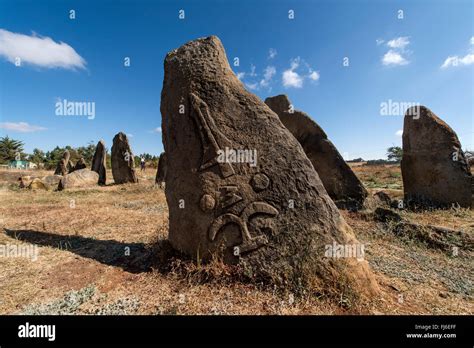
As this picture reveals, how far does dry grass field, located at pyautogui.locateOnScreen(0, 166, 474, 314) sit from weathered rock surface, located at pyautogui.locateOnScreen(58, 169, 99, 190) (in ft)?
24.9

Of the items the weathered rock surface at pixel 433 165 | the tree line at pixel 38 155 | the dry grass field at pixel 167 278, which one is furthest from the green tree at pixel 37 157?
the weathered rock surface at pixel 433 165

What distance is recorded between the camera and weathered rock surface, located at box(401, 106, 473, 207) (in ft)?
25.2

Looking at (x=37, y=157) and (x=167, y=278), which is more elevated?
(x=37, y=157)

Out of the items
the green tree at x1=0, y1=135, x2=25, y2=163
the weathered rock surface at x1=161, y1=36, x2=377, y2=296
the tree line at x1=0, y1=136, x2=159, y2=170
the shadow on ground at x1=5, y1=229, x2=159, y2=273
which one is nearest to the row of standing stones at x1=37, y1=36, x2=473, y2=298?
the weathered rock surface at x1=161, y1=36, x2=377, y2=296

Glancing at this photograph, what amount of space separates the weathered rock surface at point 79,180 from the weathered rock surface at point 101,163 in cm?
31

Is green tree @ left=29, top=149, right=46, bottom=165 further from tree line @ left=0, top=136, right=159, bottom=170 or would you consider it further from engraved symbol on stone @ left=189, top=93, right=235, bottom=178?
engraved symbol on stone @ left=189, top=93, right=235, bottom=178

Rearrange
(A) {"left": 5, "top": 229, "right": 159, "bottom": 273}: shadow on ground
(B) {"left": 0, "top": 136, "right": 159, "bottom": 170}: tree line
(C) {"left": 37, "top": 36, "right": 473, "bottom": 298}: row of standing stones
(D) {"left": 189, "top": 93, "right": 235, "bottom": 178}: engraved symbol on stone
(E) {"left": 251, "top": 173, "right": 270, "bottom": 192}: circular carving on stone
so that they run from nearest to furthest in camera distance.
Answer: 1. (C) {"left": 37, "top": 36, "right": 473, "bottom": 298}: row of standing stones
2. (E) {"left": 251, "top": 173, "right": 270, "bottom": 192}: circular carving on stone
3. (D) {"left": 189, "top": 93, "right": 235, "bottom": 178}: engraved symbol on stone
4. (A) {"left": 5, "top": 229, "right": 159, "bottom": 273}: shadow on ground
5. (B) {"left": 0, "top": 136, "right": 159, "bottom": 170}: tree line

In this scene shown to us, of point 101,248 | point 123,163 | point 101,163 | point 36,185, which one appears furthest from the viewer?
point 101,163

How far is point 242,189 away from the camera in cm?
360

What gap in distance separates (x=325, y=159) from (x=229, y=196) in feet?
19.5

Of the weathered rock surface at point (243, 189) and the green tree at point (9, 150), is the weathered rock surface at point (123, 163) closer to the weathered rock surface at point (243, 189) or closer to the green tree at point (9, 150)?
the weathered rock surface at point (243, 189)

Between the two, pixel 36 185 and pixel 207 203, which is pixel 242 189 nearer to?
pixel 207 203

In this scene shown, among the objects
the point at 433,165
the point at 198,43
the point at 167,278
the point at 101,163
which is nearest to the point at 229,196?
the point at 167,278
